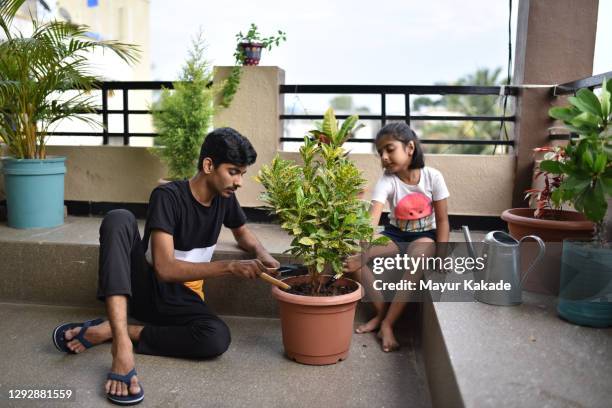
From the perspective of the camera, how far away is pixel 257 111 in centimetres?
440

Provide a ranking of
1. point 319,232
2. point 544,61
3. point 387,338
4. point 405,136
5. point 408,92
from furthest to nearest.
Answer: point 408,92, point 544,61, point 405,136, point 387,338, point 319,232

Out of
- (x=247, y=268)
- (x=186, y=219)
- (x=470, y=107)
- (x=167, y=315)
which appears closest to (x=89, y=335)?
(x=167, y=315)

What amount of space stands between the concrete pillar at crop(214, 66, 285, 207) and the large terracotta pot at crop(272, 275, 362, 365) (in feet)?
6.49

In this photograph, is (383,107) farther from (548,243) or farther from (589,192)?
(589,192)

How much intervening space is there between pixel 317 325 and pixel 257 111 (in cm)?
231

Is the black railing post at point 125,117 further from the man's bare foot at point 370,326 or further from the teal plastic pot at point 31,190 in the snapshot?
the man's bare foot at point 370,326

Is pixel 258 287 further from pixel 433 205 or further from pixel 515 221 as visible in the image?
pixel 515 221

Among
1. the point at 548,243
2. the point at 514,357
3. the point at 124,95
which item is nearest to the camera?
the point at 514,357

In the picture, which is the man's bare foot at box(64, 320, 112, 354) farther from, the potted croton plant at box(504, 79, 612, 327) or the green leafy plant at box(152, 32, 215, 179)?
the potted croton plant at box(504, 79, 612, 327)

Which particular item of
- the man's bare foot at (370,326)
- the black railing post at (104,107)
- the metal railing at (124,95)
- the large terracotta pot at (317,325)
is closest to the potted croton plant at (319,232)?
the large terracotta pot at (317,325)

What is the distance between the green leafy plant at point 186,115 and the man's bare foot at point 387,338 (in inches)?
79.8

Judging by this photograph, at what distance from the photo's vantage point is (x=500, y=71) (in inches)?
1084

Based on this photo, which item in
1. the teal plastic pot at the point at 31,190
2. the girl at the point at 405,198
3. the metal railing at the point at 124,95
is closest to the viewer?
the girl at the point at 405,198

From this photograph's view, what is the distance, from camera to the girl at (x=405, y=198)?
9.85 ft
